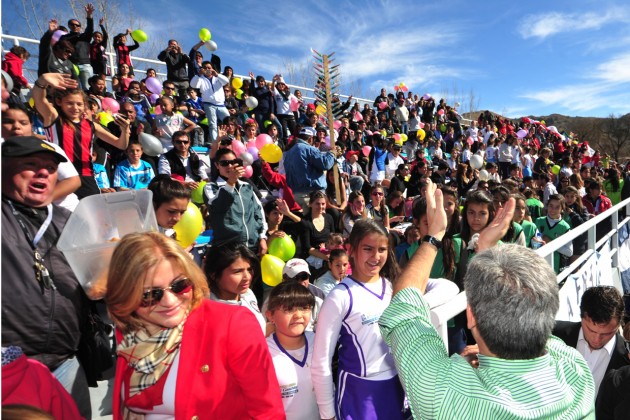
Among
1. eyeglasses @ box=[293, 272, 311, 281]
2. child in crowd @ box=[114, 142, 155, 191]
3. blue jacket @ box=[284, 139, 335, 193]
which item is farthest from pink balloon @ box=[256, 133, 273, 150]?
eyeglasses @ box=[293, 272, 311, 281]

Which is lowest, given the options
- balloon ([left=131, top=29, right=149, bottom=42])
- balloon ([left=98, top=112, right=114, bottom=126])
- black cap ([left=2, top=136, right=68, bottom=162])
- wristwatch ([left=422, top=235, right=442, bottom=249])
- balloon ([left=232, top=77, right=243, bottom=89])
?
wristwatch ([left=422, top=235, right=442, bottom=249])

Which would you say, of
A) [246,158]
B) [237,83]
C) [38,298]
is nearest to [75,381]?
[38,298]

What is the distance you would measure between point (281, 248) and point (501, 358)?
3890 millimetres

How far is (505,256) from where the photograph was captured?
4.52 ft

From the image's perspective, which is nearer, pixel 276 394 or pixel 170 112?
pixel 276 394

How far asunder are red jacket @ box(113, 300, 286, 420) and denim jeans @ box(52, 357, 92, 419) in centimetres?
29

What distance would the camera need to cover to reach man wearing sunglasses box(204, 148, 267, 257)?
4312 mm

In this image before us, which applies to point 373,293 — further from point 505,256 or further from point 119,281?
point 119,281

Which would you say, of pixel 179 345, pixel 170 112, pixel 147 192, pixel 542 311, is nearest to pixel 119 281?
pixel 179 345

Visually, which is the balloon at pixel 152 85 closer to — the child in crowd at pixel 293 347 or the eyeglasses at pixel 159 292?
the child in crowd at pixel 293 347

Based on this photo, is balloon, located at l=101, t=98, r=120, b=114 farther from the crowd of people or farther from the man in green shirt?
the man in green shirt

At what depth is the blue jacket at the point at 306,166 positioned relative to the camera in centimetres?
627

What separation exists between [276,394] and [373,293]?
0.98m

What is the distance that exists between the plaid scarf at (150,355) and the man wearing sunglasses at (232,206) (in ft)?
8.81
